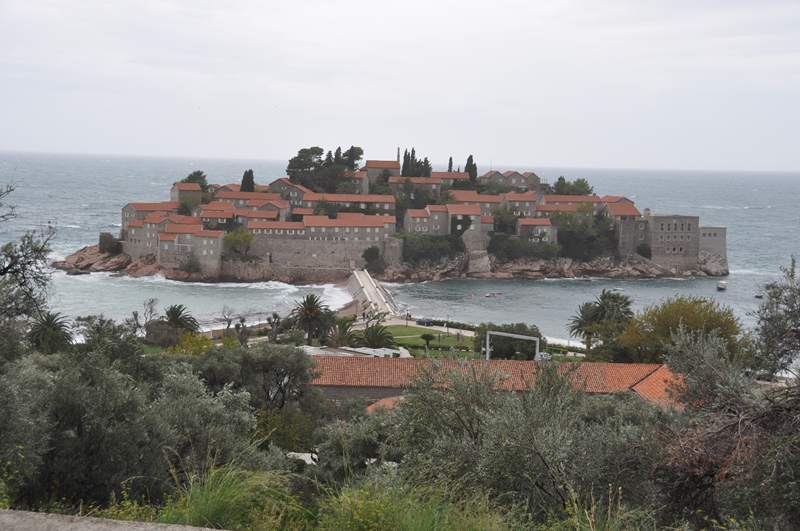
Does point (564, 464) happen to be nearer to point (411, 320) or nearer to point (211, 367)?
point (211, 367)

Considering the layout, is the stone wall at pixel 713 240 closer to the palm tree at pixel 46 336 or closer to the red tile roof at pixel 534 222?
the red tile roof at pixel 534 222

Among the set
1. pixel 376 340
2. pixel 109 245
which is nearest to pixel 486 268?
pixel 109 245

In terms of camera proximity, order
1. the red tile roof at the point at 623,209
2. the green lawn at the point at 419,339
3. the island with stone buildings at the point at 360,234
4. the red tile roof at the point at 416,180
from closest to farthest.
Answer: the green lawn at the point at 419,339 → the island with stone buildings at the point at 360,234 → the red tile roof at the point at 623,209 → the red tile roof at the point at 416,180

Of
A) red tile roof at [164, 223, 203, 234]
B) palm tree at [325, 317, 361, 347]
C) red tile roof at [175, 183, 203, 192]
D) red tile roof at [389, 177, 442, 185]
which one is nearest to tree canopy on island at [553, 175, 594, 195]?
red tile roof at [389, 177, 442, 185]

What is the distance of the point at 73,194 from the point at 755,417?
12234 centimetres

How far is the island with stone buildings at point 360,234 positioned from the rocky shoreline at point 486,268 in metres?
0.09

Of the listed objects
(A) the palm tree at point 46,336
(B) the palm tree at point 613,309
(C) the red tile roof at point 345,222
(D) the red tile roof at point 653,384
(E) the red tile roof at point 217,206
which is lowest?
(A) the palm tree at point 46,336

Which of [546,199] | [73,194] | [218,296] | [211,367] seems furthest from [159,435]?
[73,194]

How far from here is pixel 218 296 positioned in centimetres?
4772

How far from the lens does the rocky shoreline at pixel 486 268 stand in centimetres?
5409

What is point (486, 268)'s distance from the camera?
59.2 metres

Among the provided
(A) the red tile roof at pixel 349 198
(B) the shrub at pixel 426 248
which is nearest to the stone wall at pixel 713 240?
(B) the shrub at pixel 426 248

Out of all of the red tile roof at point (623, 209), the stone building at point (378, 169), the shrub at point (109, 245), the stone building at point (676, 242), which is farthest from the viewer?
the stone building at point (378, 169)

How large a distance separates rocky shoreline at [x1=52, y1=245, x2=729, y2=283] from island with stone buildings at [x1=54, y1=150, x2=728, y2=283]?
9 centimetres
